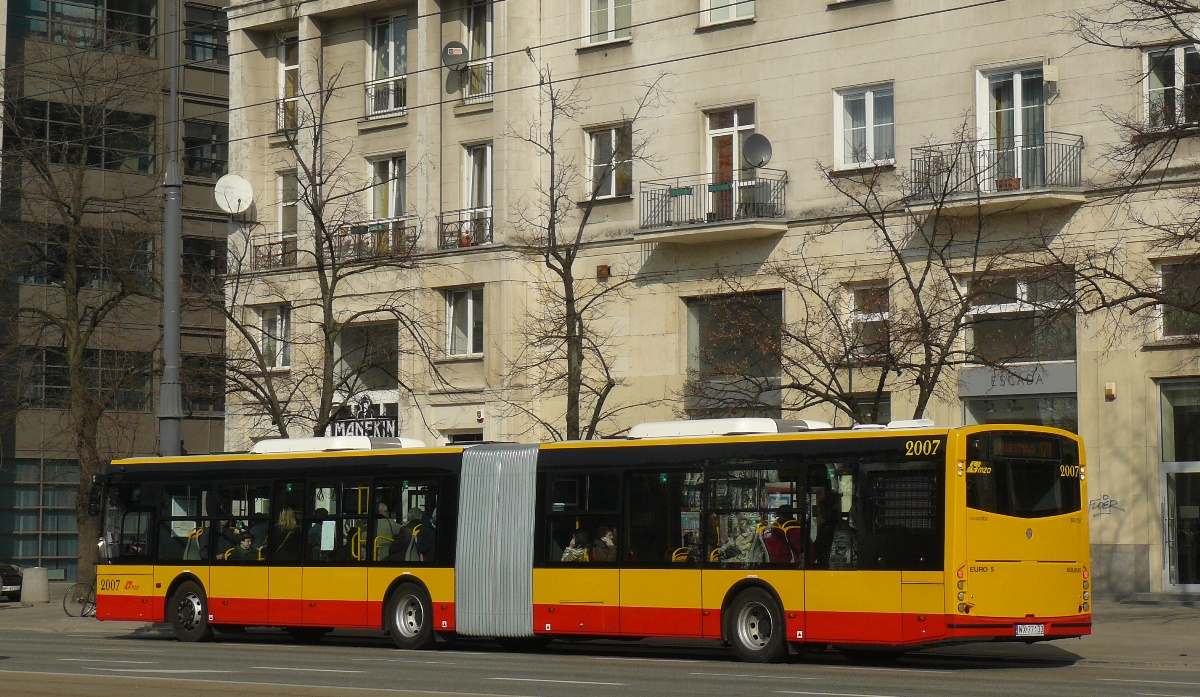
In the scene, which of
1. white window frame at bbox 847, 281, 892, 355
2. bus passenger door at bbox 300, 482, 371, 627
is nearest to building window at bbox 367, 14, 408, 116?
white window frame at bbox 847, 281, 892, 355

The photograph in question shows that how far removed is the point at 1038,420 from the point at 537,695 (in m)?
18.0

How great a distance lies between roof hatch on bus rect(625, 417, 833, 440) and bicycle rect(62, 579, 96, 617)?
551 inches

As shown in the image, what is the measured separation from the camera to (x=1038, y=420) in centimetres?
3134

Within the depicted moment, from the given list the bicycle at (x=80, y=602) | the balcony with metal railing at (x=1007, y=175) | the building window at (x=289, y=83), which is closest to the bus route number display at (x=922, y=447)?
Answer: the balcony with metal railing at (x=1007, y=175)

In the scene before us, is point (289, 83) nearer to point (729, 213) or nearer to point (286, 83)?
point (286, 83)

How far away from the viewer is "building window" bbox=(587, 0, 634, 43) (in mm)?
36906

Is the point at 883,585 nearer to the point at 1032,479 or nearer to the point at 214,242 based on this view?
the point at 1032,479

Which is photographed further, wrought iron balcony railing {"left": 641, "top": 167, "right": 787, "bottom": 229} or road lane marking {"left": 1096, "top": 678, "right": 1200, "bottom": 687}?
wrought iron balcony railing {"left": 641, "top": 167, "right": 787, "bottom": 229}

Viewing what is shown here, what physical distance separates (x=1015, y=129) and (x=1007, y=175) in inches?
35.9

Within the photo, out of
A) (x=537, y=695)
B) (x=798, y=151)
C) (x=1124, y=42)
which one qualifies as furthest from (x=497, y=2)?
(x=537, y=695)

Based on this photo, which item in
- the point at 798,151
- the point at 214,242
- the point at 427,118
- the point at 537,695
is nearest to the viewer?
the point at 537,695

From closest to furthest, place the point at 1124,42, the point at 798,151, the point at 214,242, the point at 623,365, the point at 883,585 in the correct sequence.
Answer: the point at 883,585 < the point at 1124,42 < the point at 798,151 < the point at 623,365 < the point at 214,242

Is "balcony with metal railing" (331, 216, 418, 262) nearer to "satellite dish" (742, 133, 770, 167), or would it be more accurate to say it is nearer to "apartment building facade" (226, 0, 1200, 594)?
"apartment building facade" (226, 0, 1200, 594)

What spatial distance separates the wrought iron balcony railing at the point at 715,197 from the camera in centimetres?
3412
